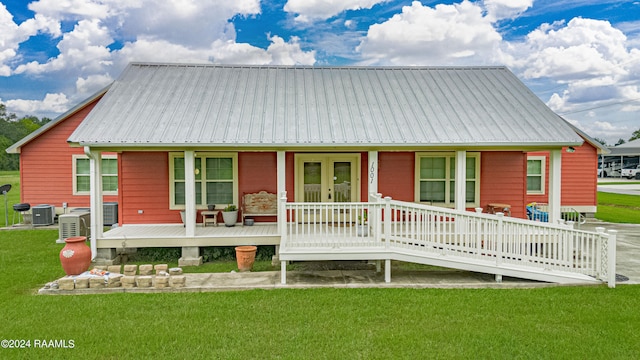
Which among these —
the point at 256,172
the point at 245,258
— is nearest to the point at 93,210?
the point at 245,258

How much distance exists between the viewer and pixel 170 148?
29.8 ft

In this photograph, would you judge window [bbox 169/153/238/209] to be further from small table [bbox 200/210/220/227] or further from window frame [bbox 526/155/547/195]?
window frame [bbox 526/155/547/195]

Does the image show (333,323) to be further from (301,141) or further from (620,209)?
(620,209)

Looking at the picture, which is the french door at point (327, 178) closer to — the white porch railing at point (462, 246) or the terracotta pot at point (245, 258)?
the terracotta pot at point (245, 258)

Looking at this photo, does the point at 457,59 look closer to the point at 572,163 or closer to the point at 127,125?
the point at 572,163

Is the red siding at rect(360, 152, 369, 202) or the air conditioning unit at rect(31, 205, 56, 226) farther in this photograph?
the air conditioning unit at rect(31, 205, 56, 226)

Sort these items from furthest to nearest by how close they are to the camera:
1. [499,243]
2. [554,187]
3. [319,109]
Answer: [319,109] → [554,187] → [499,243]

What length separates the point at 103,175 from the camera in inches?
610

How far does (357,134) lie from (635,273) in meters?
6.54

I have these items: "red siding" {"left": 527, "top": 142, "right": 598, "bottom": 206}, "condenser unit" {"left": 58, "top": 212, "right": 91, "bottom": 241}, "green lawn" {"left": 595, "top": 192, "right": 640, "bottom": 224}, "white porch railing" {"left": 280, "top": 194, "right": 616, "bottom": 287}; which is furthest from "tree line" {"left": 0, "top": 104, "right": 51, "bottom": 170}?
"green lawn" {"left": 595, "top": 192, "right": 640, "bottom": 224}

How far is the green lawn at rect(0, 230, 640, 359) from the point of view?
193 inches

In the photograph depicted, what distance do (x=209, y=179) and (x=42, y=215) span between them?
835 cm

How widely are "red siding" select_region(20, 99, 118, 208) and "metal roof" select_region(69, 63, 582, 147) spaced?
598cm

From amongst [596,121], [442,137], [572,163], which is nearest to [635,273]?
[442,137]
